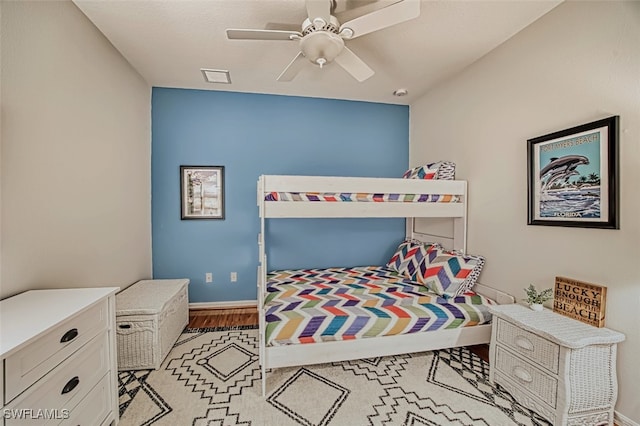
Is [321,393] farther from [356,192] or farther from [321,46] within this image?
[321,46]

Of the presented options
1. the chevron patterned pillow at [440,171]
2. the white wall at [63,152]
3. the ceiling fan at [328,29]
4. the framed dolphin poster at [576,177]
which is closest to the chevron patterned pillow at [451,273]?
the framed dolphin poster at [576,177]

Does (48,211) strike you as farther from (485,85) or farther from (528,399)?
(485,85)

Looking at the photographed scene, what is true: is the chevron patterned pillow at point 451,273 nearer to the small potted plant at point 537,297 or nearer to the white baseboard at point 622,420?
the small potted plant at point 537,297

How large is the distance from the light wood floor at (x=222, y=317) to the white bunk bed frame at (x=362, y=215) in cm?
83

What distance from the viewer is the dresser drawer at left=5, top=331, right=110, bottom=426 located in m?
1.00

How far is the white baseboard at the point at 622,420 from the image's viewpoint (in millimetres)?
1466

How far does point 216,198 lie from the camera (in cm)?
319

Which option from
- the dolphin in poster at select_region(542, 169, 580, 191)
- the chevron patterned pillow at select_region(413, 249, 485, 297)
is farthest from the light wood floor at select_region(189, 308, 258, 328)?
the dolphin in poster at select_region(542, 169, 580, 191)

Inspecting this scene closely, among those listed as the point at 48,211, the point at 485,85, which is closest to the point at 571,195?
the point at 485,85

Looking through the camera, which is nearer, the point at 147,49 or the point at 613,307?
the point at 613,307

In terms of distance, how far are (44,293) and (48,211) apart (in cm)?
49

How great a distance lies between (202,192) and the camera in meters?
3.17

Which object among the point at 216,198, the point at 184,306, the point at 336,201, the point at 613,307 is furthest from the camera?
the point at 216,198

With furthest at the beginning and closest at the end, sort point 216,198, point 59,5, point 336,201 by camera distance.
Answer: point 216,198
point 336,201
point 59,5
